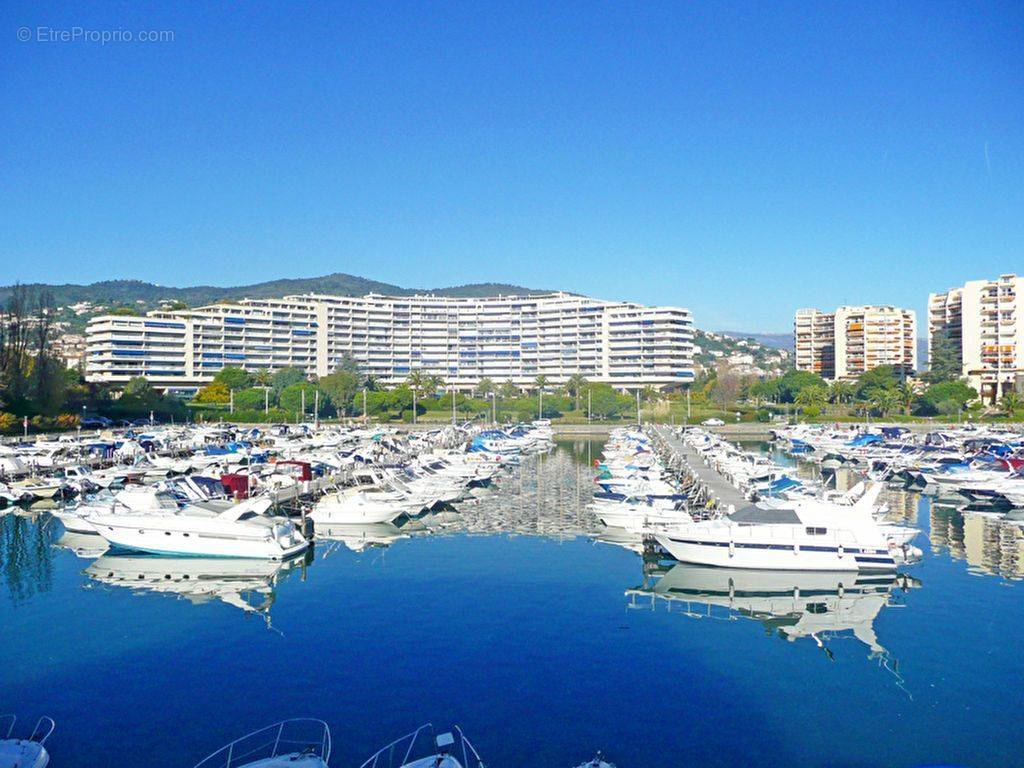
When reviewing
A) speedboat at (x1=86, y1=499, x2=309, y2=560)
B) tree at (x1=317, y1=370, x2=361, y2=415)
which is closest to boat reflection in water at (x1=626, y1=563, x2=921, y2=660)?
speedboat at (x1=86, y1=499, x2=309, y2=560)

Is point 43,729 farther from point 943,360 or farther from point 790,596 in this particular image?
point 943,360

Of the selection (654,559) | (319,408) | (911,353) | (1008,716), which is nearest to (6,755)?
(1008,716)

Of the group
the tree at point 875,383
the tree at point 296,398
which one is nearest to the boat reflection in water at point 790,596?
the tree at point 296,398

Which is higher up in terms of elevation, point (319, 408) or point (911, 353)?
point (911, 353)

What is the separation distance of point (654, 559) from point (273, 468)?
91.2ft

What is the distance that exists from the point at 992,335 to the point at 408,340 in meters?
108

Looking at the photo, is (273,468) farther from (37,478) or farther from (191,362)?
(191,362)

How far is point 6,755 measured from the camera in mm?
14859

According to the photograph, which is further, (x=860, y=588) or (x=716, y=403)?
(x=716, y=403)

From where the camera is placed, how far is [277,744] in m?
16.3

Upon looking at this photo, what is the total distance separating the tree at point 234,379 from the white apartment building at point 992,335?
105802mm

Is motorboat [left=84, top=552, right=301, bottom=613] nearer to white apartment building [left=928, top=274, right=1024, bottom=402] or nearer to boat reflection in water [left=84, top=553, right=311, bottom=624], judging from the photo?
boat reflection in water [left=84, top=553, right=311, bottom=624]

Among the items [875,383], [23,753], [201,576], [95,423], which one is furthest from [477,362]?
[23,753]

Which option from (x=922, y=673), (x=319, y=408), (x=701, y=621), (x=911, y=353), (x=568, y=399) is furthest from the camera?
(x=911, y=353)
